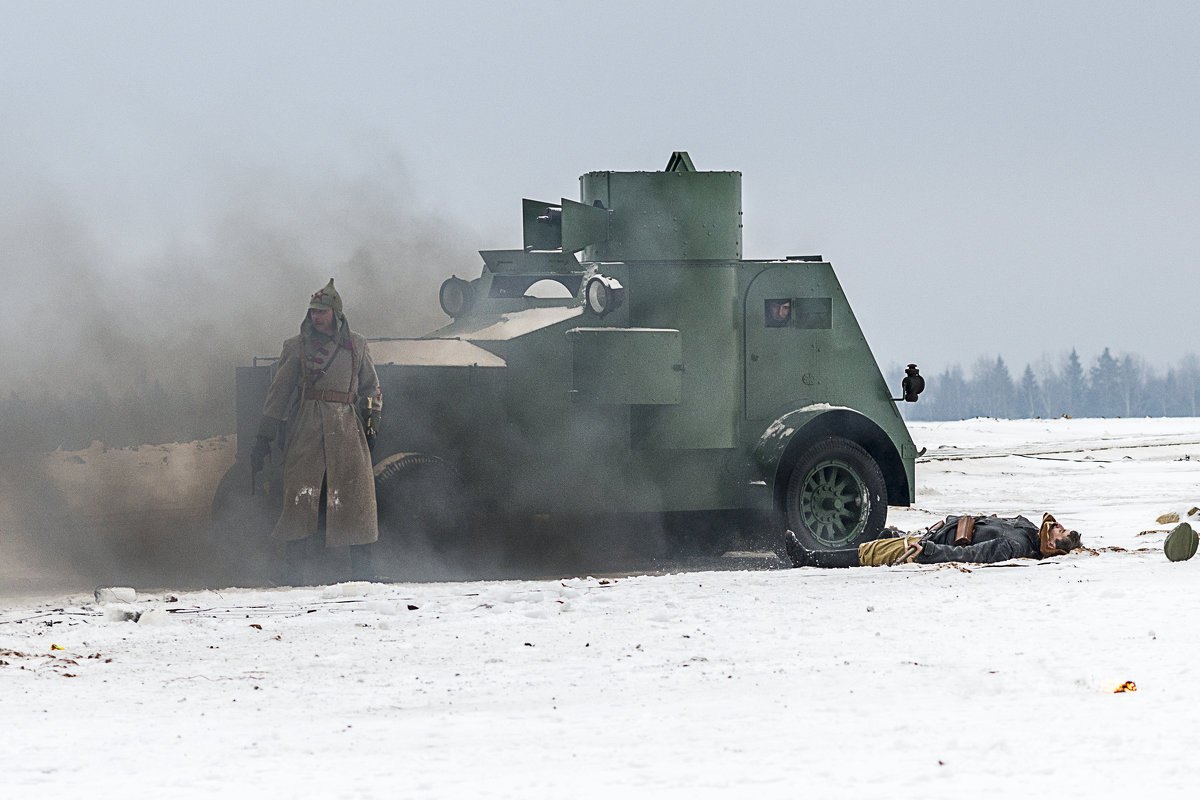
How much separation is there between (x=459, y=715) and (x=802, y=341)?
21.0 ft

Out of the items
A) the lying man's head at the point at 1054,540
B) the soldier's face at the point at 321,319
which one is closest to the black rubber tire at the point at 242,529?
the soldier's face at the point at 321,319

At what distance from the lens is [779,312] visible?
11.2 metres

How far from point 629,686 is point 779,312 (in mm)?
5778

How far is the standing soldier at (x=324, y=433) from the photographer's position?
30.1 feet

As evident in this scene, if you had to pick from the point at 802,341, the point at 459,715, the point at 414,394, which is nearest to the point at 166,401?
the point at 414,394

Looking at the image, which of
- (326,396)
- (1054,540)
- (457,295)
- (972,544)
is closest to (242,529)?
(326,396)

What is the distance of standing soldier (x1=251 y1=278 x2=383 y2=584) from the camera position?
9.18 meters

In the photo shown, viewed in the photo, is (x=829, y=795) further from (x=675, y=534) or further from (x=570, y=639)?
(x=675, y=534)

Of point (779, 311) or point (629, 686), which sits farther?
point (779, 311)

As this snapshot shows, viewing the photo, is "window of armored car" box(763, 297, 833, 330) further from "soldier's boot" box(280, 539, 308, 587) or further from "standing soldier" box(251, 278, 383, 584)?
"soldier's boot" box(280, 539, 308, 587)

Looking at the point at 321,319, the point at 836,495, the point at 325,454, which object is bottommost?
the point at 836,495

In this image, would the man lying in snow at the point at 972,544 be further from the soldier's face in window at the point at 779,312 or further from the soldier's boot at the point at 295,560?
the soldier's boot at the point at 295,560

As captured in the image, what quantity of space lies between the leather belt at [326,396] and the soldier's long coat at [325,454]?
0.02 m

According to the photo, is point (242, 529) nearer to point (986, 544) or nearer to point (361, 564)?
point (361, 564)
